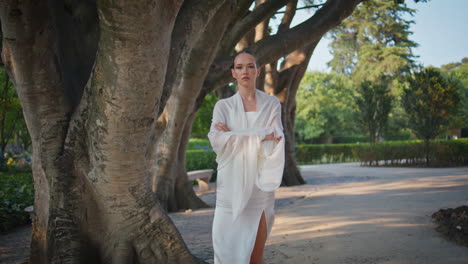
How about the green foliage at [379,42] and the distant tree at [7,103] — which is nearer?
the distant tree at [7,103]

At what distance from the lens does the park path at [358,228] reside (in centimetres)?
450

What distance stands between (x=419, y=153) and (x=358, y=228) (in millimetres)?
16132

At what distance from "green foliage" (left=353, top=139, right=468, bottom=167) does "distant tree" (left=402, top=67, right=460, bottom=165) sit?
468 mm

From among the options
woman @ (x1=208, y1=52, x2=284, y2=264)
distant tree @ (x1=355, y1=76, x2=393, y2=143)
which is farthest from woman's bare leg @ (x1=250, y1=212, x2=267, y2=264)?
distant tree @ (x1=355, y1=76, x2=393, y2=143)

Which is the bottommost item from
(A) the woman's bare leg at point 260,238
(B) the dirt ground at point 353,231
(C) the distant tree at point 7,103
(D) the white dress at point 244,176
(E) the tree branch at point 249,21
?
(B) the dirt ground at point 353,231

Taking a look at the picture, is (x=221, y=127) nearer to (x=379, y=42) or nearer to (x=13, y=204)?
(x=13, y=204)

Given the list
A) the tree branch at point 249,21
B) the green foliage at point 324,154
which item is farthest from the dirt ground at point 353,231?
the green foliage at point 324,154

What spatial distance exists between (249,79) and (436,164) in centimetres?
1826

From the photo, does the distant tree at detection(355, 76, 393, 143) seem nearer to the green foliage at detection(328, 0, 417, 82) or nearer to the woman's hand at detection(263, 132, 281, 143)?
the green foliage at detection(328, 0, 417, 82)

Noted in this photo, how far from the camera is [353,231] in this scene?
572 cm

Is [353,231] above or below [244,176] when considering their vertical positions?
below

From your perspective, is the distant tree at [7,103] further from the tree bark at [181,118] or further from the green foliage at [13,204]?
the tree bark at [181,118]

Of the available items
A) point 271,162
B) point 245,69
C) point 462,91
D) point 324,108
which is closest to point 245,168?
point 271,162

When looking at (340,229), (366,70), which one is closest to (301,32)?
(340,229)
